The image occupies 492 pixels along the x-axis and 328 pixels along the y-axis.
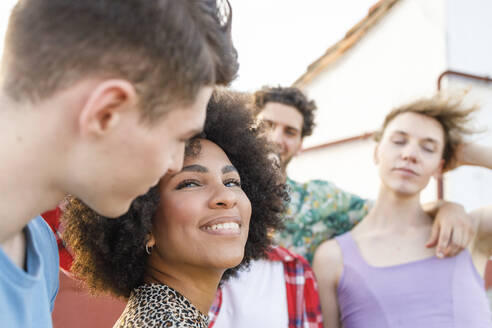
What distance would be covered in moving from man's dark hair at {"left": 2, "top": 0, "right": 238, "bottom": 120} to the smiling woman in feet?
2.29

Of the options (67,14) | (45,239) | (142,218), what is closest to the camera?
(67,14)

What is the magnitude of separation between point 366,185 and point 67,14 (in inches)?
276

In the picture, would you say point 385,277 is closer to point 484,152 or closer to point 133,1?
point 484,152

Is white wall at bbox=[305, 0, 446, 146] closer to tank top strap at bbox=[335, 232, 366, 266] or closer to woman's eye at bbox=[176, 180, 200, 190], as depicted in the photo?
tank top strap at bbox=[335, 232, 366, 266]

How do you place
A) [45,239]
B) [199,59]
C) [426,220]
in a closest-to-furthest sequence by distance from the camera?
[199,59] < [45,239] < [426,220]

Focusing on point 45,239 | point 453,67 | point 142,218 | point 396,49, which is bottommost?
point 45,239

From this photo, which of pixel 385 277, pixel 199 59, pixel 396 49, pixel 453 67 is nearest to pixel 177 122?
pixel 199 59

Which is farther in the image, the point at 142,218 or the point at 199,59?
the point at 142,218

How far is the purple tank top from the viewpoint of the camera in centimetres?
258

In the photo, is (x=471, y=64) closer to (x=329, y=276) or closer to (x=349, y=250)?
(x=349, y=250)

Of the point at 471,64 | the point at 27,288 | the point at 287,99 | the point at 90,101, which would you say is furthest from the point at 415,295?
the point at 471,64

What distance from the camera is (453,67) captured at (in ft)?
19.1

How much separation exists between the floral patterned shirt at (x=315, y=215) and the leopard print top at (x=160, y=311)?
1.39 m

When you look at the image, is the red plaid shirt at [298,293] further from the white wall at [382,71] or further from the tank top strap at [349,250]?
the white wall at [382,71]
